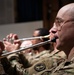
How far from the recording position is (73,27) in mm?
1640

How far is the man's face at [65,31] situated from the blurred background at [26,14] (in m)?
2.92

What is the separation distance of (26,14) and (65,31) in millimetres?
3052

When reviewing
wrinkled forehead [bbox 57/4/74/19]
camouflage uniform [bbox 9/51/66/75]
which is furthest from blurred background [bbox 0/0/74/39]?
wrinkled forehead [bbox 57/4/74/19]

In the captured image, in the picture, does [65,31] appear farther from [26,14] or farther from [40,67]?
[26,14]

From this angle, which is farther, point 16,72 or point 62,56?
point 62,56

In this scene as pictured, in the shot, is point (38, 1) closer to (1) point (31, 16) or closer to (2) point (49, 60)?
(1) point (31, 16)

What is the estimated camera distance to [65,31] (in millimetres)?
1652

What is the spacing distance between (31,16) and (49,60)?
2.41m

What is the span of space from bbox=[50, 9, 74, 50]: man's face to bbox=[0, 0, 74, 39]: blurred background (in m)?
2.92

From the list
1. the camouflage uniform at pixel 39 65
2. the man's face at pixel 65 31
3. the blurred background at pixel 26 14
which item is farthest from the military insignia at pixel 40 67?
the blurred background at pixel 26 14

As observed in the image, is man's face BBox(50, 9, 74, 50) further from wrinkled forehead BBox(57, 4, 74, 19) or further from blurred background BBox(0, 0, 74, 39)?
blurred background BBox(0, 0, 74, 39)

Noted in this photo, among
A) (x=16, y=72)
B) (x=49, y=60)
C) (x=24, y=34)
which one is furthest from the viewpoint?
(x=24, y=34)

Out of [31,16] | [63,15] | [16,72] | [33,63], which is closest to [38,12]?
[31,16]

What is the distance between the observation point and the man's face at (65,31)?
5.38ft
